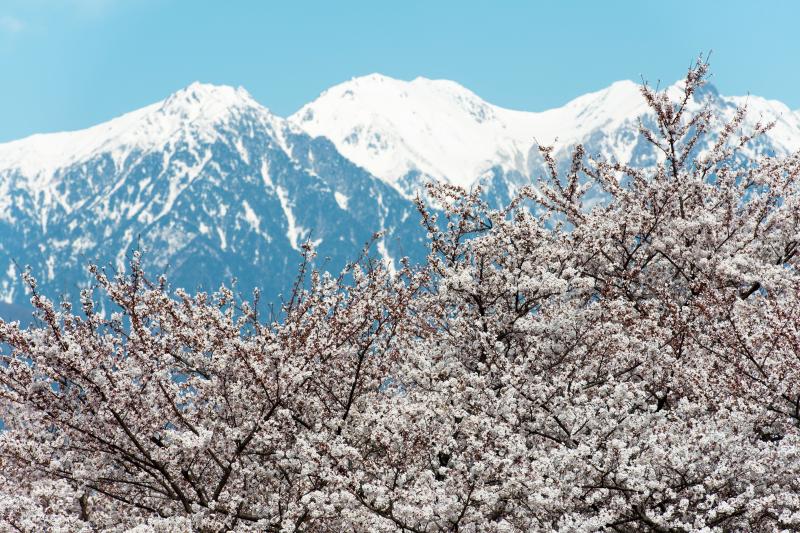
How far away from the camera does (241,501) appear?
11.9 metres

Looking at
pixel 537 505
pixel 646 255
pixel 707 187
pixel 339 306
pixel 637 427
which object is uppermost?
pixel 707 187

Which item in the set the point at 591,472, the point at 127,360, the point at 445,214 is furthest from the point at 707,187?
the point at 127,360

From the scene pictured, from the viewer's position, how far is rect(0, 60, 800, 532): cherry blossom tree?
35.5 ft

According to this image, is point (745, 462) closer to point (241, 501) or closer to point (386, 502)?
point (386, 502)

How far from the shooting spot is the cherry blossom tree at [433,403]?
10.8 metres

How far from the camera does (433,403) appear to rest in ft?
42.0

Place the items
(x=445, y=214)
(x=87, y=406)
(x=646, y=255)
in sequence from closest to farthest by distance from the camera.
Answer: (x=87, y=406)
(x=445, y=214)
(x=646, y=255)

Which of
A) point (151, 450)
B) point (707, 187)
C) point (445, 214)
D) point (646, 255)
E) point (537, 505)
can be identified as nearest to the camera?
point (537, 505)

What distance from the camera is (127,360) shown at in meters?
12.6

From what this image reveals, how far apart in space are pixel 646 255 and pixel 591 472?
9.74 metres

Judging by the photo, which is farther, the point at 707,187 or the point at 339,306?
the point at 707,187

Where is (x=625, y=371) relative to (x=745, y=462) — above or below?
above

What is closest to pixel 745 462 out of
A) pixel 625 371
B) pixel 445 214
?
pixel 625 371

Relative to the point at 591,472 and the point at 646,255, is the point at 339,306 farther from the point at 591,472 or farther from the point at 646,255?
the point at 646,255
